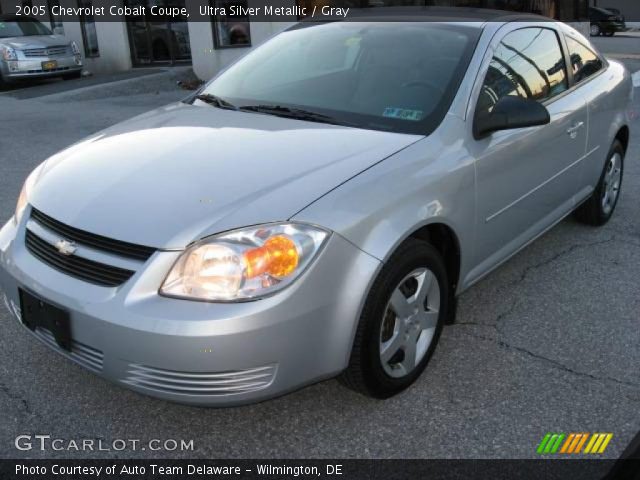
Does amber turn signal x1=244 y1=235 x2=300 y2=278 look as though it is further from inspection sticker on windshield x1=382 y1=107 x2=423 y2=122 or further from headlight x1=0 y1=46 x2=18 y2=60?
headlight x1=0 y1=46 x2=18 y2=60

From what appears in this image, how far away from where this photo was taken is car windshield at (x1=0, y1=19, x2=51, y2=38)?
14539mm

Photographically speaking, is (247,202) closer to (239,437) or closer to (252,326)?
(252,326)

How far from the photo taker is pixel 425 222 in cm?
265

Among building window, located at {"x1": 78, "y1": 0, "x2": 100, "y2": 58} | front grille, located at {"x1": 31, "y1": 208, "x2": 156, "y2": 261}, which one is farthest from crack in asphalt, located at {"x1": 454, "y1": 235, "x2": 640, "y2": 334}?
building window, located at {"x1": 78, "y1": 0, "x2": 100, "y2": 58}

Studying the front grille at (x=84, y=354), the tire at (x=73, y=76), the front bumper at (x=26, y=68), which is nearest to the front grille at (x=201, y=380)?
the front grille at (x=84, y=354)

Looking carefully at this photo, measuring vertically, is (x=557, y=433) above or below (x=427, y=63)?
below

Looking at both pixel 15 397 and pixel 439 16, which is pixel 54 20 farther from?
pixel 15 397

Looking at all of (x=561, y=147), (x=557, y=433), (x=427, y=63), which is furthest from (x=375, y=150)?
(x=561, y=147)

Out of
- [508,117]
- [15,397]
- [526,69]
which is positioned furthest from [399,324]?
[526,69]

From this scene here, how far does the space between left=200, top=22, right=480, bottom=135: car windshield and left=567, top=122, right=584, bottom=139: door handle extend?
924 mm

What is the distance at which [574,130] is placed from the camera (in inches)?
153

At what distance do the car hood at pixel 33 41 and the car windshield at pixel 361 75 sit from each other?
38.9 feet

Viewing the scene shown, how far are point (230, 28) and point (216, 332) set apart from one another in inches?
487

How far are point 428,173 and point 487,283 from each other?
4.58ft
